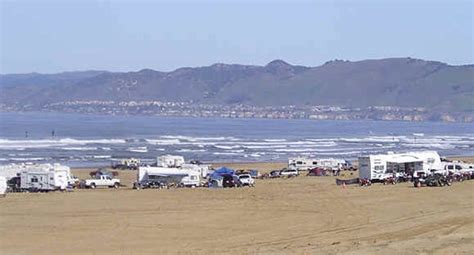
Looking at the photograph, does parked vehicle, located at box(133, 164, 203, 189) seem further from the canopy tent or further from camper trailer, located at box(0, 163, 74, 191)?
the canopy tent

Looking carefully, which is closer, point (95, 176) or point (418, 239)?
point (418, 239)

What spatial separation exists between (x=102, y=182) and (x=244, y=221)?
14684 millimetres

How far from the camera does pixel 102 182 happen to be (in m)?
38.0

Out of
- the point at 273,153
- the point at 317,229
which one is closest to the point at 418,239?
the point at 317,229

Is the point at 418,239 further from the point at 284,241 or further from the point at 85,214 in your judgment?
the point at 85,214

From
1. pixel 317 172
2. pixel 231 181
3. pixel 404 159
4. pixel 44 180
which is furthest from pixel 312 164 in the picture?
pixel 44 180

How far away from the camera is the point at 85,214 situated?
86.8 ft

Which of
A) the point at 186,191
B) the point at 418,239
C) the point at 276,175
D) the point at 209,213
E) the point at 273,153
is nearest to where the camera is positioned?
the point at 418,239

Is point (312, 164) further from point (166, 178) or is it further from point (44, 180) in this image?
point (44, 180)

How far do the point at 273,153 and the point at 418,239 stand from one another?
49.2m

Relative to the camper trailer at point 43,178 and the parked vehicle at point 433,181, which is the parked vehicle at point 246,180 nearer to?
the parked vehicle at point 433,181

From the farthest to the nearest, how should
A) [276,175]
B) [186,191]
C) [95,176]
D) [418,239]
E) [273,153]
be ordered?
[273,153] → [276,175] → [95,176] → [186,191] → [418,239]

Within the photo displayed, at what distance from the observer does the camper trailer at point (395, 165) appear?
1489 inches

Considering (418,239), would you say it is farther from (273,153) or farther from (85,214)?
(273,153)
